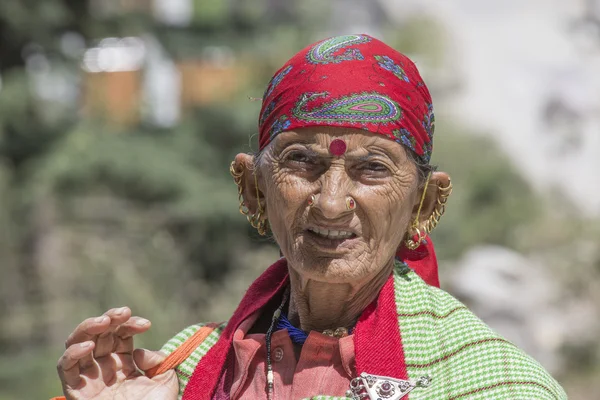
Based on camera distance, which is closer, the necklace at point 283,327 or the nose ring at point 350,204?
the nose ring at point 350,204

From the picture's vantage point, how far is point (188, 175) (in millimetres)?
12258

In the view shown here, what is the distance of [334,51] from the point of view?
2.44 metres

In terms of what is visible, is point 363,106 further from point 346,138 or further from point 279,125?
point 279,125

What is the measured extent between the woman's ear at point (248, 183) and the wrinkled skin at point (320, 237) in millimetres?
64

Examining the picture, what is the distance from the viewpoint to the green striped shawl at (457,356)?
227 centimetres

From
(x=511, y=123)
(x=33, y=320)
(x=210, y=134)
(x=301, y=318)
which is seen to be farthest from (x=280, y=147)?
(x=511, y=123)

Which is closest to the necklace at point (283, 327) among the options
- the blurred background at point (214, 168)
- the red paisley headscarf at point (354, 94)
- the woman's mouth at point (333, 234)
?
the woman's mouth at point (333, 234)

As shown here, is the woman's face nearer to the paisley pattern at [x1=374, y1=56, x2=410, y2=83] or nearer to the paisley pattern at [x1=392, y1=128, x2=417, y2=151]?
the paisley pattern at [x1=392, y1=128, x2=417, y2=151]

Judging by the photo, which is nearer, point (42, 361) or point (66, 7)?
point (42, 361)

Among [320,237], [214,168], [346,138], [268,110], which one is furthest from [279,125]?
[214,168]

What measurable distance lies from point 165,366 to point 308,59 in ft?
3.03

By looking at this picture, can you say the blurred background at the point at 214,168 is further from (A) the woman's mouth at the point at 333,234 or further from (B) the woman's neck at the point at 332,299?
(A) the woman's mouth at the point at 333,234

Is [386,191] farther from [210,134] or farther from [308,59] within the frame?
[210,134]

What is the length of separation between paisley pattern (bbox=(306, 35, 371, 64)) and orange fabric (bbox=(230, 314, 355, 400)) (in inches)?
27.5
